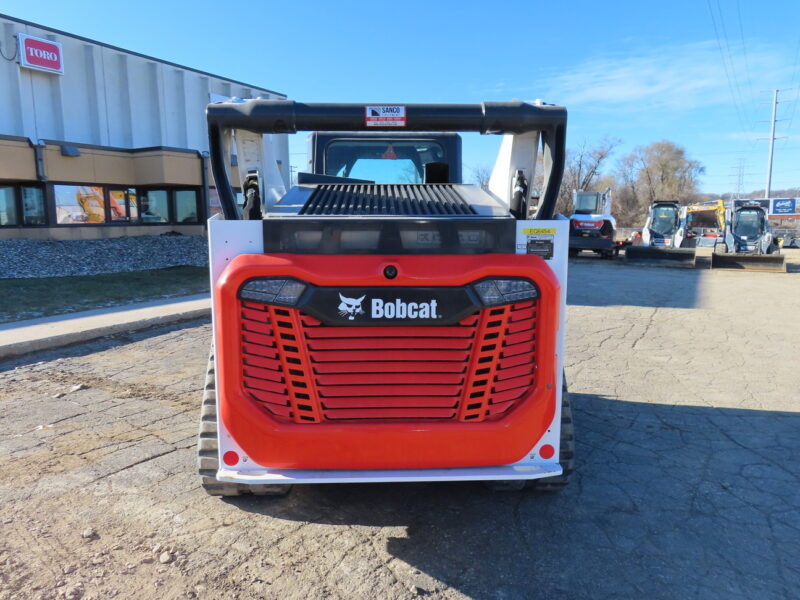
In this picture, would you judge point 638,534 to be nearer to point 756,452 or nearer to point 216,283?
point 756,452

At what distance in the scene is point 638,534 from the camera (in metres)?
2.84

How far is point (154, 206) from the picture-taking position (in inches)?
909

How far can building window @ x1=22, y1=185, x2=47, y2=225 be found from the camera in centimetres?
1845

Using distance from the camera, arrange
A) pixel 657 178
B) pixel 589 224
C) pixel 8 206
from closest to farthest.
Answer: pixel 8 206
pixel 589 224
pixel 657 178

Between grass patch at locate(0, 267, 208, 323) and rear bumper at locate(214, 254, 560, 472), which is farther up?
rear bumper at locate(214, 254, 560, 472)

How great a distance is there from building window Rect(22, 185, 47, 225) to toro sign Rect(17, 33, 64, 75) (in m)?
4.77

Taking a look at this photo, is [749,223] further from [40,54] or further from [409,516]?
[40,54]

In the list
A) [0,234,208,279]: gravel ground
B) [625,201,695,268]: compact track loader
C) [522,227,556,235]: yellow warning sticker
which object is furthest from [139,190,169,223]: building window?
[522,227,556,235]: yellow warning sticker

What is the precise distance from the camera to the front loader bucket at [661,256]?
1966cm

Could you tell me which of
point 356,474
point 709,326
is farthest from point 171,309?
point 709,326

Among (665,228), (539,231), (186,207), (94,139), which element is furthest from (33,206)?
(665,228)

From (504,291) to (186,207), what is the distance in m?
23.9

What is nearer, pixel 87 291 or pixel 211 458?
pixel 211 458

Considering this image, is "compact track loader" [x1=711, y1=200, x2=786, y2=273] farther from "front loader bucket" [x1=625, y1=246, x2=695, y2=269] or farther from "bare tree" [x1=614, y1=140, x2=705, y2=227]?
"bare tree" [x1=614, y1=140, x2=705, y2=227]
